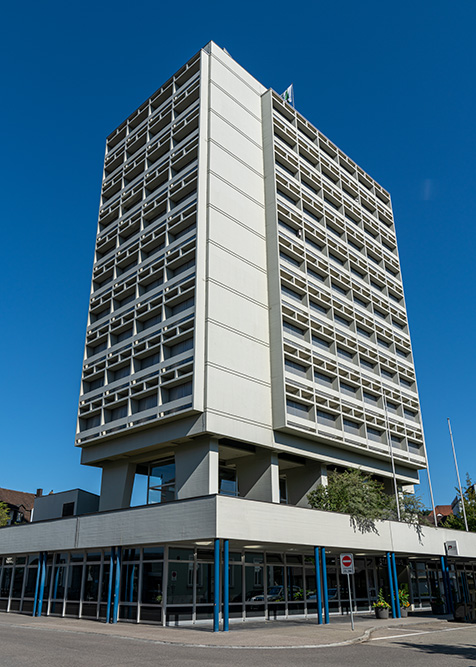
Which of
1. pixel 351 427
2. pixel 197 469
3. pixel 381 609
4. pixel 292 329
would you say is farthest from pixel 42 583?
pixel 351 427

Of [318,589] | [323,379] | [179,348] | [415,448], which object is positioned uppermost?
[179,348]

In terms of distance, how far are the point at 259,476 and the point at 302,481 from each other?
5.82 m

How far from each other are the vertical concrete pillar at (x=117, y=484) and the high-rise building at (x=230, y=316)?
0.14 meters

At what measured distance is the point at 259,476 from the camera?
36969 millimetres

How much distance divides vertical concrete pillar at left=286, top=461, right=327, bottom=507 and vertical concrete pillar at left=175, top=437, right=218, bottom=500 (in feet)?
33.2

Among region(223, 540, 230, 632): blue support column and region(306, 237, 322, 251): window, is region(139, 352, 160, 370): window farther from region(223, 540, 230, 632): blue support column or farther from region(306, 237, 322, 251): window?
region(306, 237, 322, 251): window

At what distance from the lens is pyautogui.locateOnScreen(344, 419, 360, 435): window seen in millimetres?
43603

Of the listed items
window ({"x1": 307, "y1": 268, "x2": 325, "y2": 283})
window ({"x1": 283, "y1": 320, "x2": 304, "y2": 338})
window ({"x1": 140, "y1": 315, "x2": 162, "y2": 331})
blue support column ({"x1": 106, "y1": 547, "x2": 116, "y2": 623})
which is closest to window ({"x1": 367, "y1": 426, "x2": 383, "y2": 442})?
window ({"x1": 283, "y1": 320, "x2": 304, "y2": 338})

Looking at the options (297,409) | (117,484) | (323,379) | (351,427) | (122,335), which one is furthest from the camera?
(351,427)

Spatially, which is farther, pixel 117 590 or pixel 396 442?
pixel 396 442

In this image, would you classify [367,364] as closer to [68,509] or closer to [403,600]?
[403,600]

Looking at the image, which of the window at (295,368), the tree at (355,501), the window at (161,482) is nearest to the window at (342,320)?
the window at (295,368)

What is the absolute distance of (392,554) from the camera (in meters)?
34.9

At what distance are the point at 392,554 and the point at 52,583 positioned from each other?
68.4 ft
